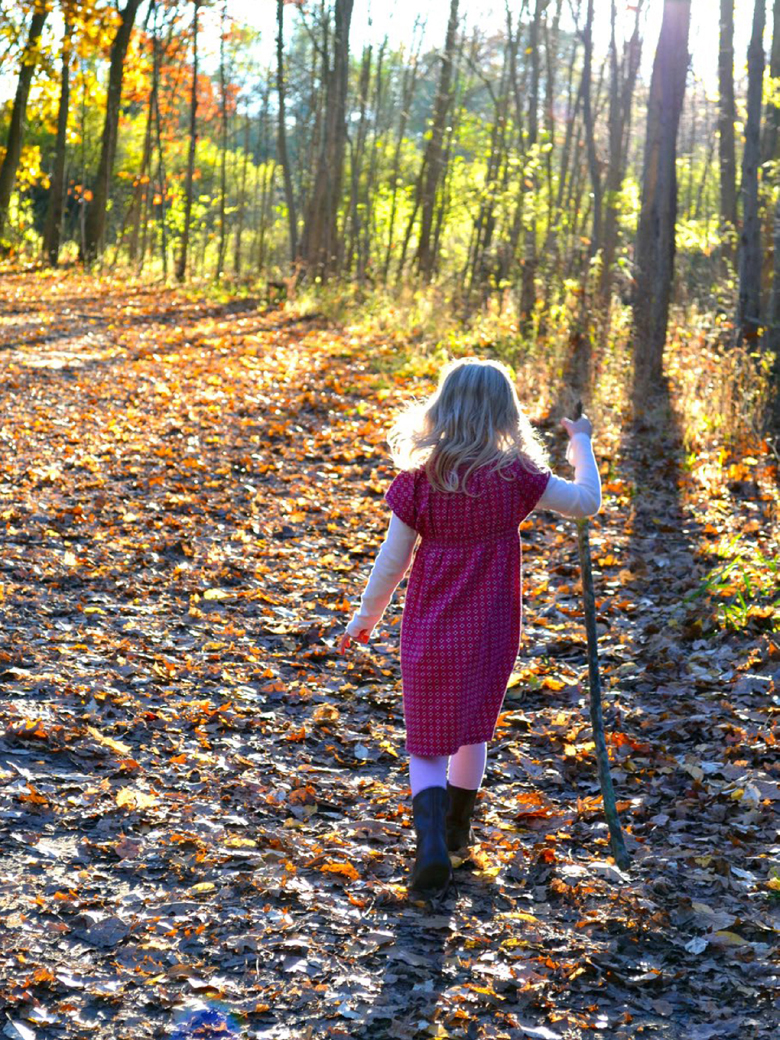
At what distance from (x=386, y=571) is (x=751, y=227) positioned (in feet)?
30.0

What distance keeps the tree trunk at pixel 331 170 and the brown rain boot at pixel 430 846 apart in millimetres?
17721

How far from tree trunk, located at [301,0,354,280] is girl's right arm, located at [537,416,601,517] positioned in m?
17.2

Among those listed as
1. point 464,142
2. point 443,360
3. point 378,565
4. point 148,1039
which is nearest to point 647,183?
point 443,360

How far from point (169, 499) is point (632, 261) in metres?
6.16

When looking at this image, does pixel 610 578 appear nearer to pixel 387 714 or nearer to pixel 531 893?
pixel 387 714

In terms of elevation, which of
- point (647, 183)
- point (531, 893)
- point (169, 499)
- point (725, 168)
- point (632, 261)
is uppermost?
point (725, 168)

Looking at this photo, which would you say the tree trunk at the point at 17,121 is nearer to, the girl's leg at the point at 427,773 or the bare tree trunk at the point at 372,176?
the bare tree trunk at the point at 372,176

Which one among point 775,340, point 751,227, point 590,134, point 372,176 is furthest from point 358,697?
point 372,176

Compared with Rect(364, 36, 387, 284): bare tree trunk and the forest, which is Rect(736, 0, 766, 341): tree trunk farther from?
Rect(364, 36, 387, 284): bare tree trunk

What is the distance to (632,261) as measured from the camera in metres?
11.8

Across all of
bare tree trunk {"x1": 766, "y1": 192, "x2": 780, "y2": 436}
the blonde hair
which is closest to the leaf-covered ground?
bare tree trunk {"x1": 766, "y1": 192, "x2": 780, "y2": 436}

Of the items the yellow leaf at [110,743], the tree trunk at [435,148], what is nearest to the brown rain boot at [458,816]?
the yellow leaf at [110,743]

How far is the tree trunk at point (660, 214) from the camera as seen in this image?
10.4m

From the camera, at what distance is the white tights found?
11.8 ft
